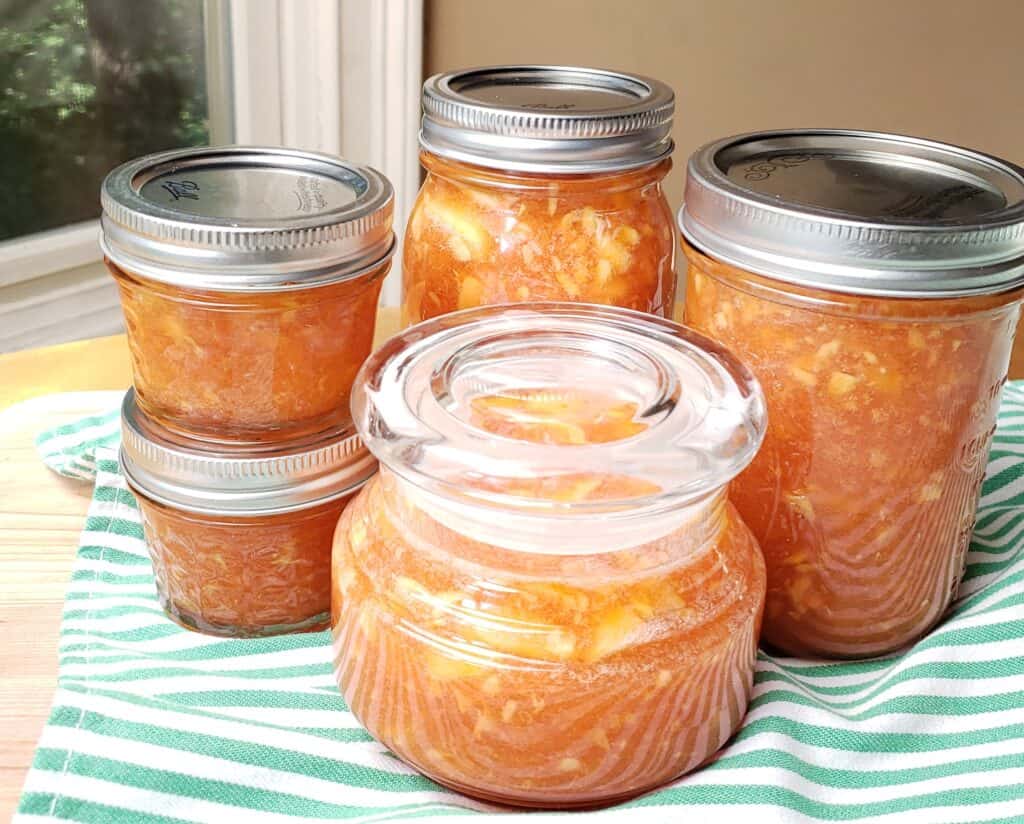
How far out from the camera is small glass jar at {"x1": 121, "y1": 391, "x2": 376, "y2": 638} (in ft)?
2.78

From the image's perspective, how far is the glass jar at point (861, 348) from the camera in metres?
0.75

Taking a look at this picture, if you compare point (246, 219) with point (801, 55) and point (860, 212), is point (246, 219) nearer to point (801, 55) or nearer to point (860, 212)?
point (860, 212)

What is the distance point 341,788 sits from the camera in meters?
0.74

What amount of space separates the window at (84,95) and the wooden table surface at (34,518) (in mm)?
332

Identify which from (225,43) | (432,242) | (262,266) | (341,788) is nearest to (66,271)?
(225,43)

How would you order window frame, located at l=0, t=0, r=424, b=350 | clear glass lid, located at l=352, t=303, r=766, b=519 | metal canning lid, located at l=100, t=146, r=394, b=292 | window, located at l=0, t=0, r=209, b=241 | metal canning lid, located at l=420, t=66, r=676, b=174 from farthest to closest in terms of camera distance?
window frame, located at l=0, t=0, r=424, b=350 < window, located at l=0, t=0, r=209, b=241 < metal canning lid, located at l=420, t=66, r=676, b=174 < metal canning lid, located at l=100, t=146, r=394, b=292 < clear glass lid, located at l=352, t=303, r=766, b=519

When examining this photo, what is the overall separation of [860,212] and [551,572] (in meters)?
0.31

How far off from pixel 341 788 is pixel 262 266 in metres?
0.32

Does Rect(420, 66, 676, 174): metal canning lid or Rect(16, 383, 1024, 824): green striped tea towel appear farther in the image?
Rect(420, 66, 676, 174): metal canning lid

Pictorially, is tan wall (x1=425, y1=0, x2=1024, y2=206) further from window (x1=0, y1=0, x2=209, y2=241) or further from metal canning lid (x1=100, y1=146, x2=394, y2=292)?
metal canning lid (x1=100, y1=146, x2=394, y2=292)

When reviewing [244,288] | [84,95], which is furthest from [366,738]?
[84,95]

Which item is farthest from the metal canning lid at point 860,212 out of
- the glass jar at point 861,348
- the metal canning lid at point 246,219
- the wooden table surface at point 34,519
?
the wooden table surface at point 34,519

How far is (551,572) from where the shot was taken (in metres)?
0.69

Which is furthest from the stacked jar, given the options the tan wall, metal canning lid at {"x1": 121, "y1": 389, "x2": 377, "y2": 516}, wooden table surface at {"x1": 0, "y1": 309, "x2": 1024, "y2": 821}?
the tan wall
